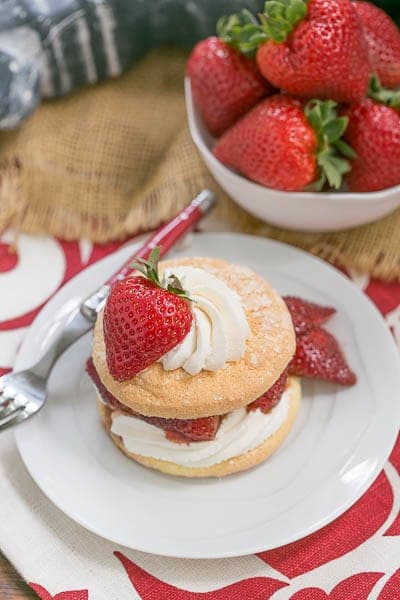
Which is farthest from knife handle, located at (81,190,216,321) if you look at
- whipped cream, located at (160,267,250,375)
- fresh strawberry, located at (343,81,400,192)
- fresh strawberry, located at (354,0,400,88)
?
fresh strawberry, located at (354,0,400,88)

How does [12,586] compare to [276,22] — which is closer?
[12,586]

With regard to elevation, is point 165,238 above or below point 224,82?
below

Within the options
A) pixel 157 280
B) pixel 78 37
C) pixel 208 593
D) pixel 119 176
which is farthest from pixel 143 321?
pixel 78 37

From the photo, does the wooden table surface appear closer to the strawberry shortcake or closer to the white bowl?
the strawberry shortcake

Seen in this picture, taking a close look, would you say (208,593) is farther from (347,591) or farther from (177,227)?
(177,227)

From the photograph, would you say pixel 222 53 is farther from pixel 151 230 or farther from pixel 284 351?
pixel 284 351

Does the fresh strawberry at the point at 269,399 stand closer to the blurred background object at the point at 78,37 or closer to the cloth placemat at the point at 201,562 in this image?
the cloth placemat at the point at 201,562
